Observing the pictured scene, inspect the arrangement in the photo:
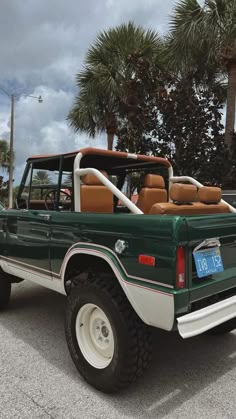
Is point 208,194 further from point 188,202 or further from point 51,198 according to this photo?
point 51,198

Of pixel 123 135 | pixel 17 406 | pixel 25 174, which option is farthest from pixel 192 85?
pixel 17 406

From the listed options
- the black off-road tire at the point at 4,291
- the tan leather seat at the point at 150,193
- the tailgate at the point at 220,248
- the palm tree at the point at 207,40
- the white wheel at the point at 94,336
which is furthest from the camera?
the palm tree at the point at 207,40

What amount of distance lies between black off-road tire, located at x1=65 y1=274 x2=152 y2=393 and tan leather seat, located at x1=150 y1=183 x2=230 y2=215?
29.1 inches

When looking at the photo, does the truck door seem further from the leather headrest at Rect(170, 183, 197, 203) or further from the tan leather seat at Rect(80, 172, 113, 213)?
the leather headrest at Rect(170, 183, 197, 203)

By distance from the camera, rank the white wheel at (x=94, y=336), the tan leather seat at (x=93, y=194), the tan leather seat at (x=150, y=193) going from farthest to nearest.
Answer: the tan leather seat at (x=150, y=193)
the tan leather seat at (x=93, y=194)
the white wheel at (x=94, y=336)

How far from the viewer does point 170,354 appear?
3580 millimetres

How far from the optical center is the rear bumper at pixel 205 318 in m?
2.42

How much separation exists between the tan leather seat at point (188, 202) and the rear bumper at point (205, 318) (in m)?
0.83

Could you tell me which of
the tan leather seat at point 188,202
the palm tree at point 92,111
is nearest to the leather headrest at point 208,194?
the tan leather seat at point 188,202

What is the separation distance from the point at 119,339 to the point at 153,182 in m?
1.99

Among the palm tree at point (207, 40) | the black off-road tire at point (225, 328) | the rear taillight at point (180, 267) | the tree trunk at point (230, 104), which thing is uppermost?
the palm tree at point (207, 40)

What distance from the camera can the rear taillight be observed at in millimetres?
2416

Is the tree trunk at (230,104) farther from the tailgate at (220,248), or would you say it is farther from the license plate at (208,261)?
the license plate at (208,261)

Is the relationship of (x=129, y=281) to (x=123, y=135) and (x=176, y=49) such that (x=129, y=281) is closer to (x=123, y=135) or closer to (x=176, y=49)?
(x=176, y=49)
